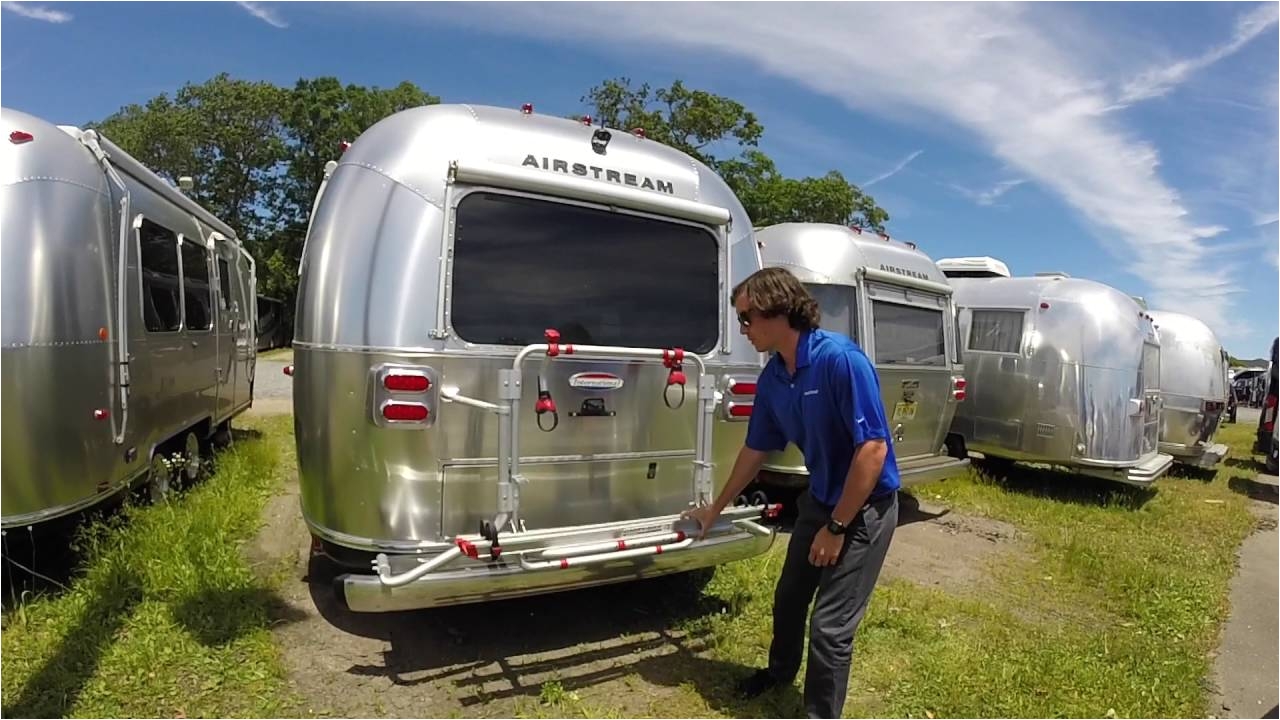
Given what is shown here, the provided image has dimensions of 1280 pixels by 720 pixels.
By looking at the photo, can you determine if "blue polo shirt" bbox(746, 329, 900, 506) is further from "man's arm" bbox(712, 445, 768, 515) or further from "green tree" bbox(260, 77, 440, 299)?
"green tree" bbox(260, 77, 440, 299)

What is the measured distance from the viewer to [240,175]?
3800 cm

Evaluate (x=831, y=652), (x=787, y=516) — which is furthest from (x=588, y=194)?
(x=787, y=516)

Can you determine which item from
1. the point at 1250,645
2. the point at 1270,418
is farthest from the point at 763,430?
the point at 1270,418

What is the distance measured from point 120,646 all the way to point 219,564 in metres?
0.89

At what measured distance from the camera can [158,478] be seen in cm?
606

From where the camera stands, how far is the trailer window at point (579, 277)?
3.91m

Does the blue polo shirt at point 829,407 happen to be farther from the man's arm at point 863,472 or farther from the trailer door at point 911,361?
the trailer door at point 911,361

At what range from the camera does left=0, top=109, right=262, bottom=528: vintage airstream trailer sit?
4.12 m

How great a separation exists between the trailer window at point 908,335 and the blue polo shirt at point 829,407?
3.87 m

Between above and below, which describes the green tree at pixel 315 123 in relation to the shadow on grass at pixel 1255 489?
above

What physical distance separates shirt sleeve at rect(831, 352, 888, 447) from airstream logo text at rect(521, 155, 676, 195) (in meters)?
1.68

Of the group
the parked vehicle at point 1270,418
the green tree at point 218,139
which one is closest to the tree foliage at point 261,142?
the green tree at point 218,139

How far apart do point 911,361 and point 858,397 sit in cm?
479

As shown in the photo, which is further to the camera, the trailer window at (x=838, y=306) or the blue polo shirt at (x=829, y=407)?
the trailer window at (x=838, y=306)
